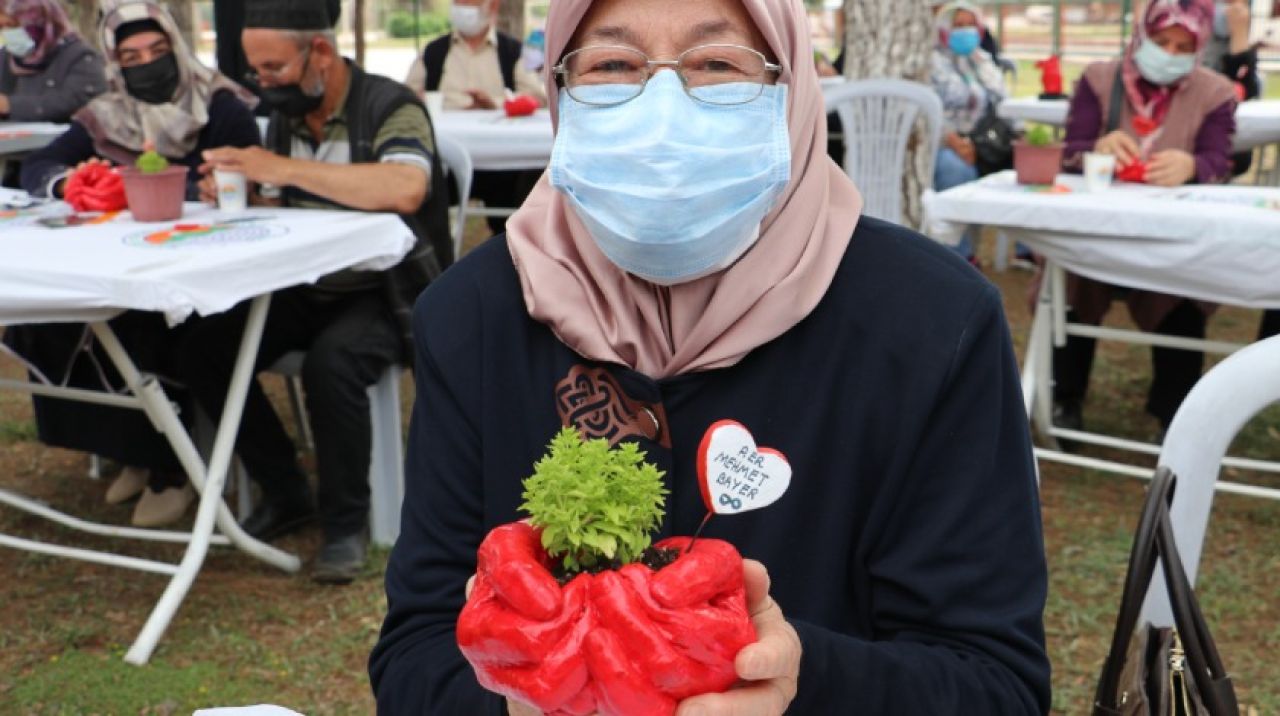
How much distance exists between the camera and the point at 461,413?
60.0 inches

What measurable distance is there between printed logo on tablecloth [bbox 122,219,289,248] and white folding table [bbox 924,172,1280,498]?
216 centimetres

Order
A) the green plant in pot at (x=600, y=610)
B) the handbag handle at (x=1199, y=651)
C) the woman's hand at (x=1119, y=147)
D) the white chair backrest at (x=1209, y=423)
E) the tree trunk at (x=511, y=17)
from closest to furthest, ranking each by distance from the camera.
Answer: the green plant in pot at (x=600, y=610) → the handbag handle at (x=1199, y=651) → the white chair backrest at (x=1209, y=423) → the woman's hand at (x=1119, y=147) → the tree trunk at (x=511, y=17)

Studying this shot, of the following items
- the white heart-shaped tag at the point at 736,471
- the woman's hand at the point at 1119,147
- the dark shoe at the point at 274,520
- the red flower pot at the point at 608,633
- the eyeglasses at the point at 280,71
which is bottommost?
the dark shoe at the point at 274,520

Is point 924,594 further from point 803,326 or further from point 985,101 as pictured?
point 985,101

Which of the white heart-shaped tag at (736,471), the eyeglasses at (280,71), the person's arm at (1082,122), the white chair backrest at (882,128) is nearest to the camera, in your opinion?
the white heart-shaped tag at (736,471)

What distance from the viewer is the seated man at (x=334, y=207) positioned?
3.67 meters

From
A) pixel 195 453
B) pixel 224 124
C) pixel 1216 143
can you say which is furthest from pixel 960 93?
pixel 195 453

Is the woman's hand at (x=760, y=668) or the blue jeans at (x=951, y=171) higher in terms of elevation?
the woman's hand at (x=760, y=668)

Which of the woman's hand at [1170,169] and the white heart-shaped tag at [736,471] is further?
A: the woman's hand at [1170,169]

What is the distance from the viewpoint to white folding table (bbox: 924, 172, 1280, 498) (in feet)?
12.2

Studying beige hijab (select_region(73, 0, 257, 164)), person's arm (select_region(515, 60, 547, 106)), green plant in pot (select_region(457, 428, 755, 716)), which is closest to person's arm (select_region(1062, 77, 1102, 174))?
beige hijab (select_region(73, 0, 257, 164))

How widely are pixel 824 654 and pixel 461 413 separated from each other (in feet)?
1.76

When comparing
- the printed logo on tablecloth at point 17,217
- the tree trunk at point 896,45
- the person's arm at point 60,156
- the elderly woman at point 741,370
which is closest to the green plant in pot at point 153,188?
the printed logo on tablecloth at point 17,217

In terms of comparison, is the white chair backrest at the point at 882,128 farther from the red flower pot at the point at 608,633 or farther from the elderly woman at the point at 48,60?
the red flower pot at the point at 608,633
